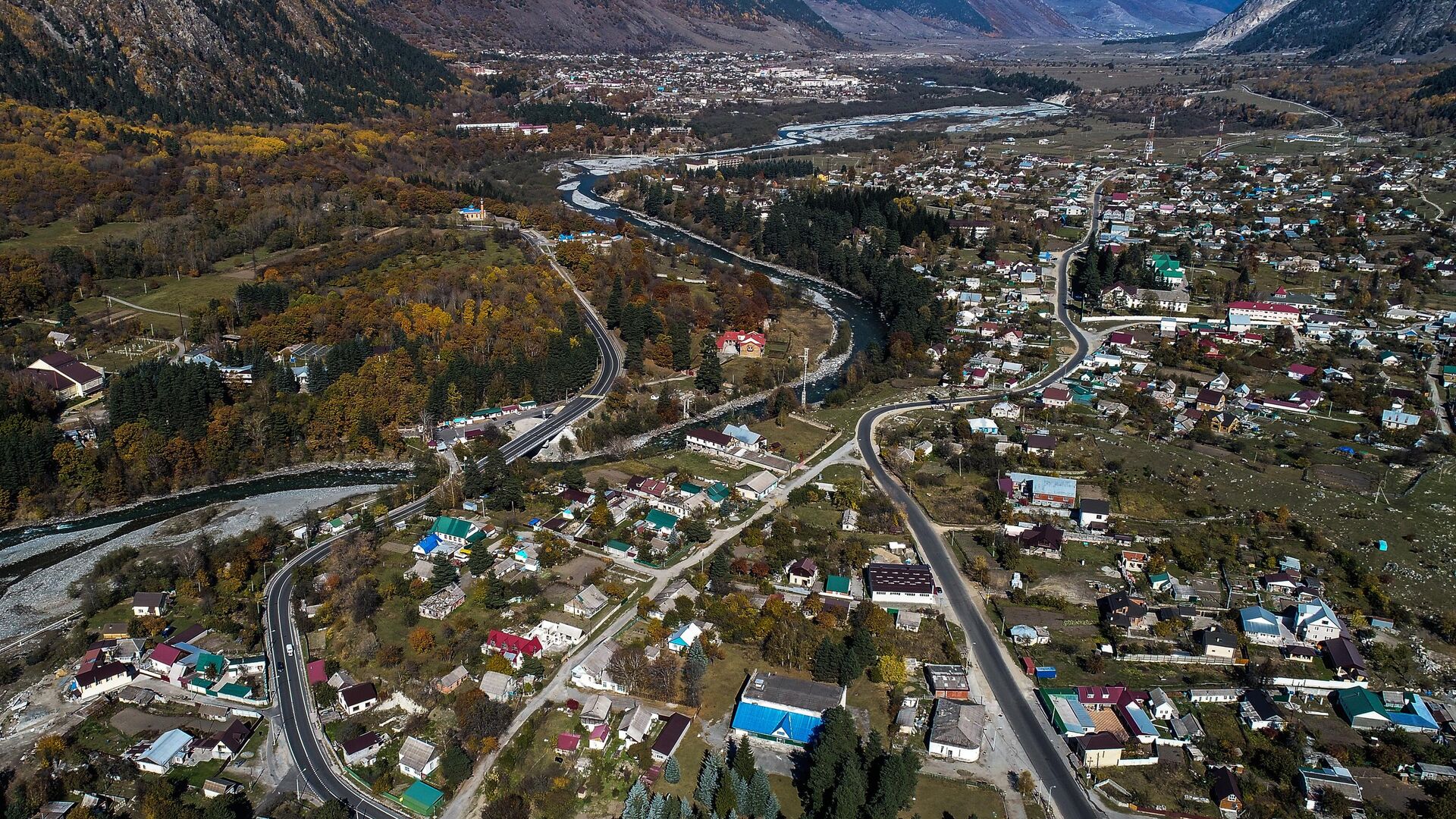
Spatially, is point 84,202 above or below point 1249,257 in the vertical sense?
above

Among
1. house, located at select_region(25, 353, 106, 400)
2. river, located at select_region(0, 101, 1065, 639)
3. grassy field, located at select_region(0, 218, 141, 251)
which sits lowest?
river, located at select_region(0, 101, 1065, 639)

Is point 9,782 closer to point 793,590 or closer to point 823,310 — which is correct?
point 793,590

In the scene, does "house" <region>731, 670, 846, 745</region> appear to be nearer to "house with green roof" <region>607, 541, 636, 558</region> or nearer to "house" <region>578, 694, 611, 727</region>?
"house" <region>578, 694, 611, 727</region>

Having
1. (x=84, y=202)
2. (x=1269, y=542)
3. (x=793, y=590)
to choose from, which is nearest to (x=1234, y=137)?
(x=1269, y=542)

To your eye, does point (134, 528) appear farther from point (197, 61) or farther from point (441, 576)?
point (197, 61)

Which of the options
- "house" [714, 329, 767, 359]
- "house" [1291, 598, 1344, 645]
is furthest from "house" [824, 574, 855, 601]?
"house" [714, 329, 767, 359]

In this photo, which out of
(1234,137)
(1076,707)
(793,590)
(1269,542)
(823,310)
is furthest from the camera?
(1234,137)
